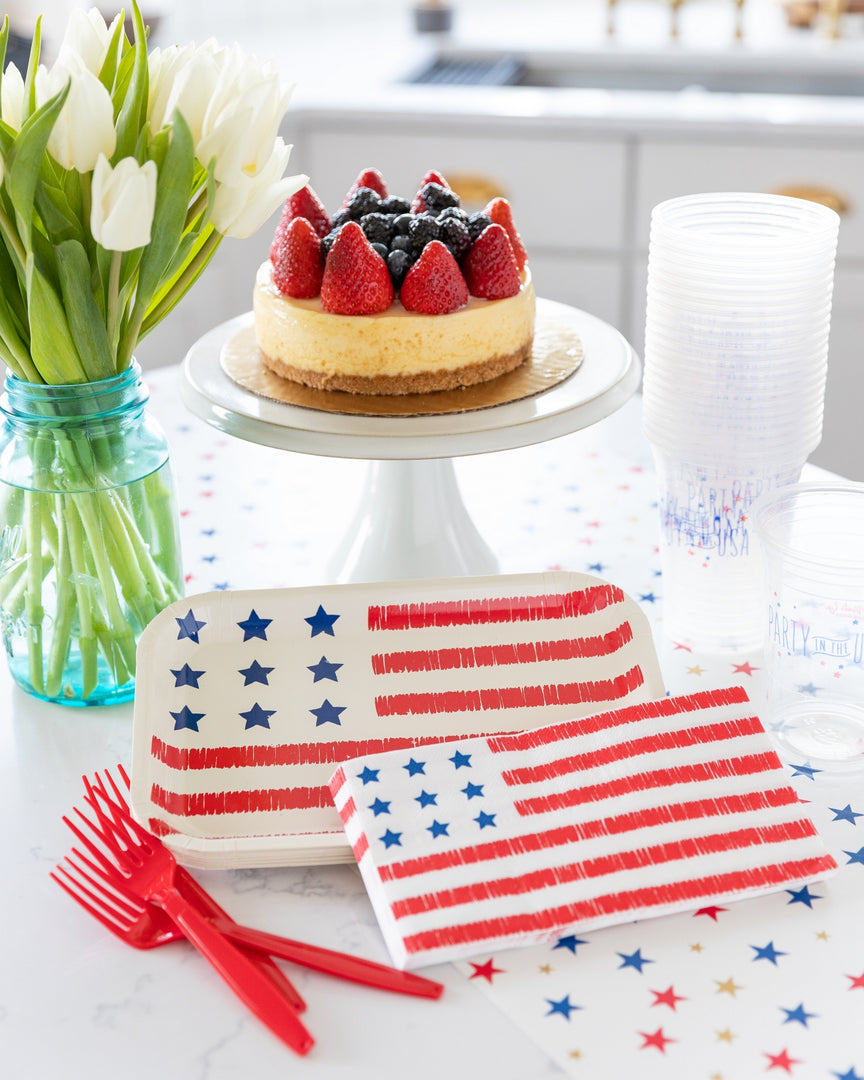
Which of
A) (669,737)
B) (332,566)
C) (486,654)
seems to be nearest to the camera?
(669,737)

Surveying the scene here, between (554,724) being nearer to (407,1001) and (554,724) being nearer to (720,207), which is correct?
(407,1001)

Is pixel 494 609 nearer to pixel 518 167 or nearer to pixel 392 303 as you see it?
pixel 392 303

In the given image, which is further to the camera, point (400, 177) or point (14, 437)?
point (400, 177)

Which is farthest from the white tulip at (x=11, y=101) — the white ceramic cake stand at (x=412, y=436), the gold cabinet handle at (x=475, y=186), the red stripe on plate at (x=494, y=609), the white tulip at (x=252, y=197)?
the gold cabinet handle at (x=475, y=186)

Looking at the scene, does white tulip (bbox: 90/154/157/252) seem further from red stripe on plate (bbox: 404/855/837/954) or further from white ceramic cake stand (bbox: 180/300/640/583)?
red stripe on plate (bbox: 404/855/837/954)

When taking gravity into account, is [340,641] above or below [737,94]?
below

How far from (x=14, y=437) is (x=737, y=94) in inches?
79.3

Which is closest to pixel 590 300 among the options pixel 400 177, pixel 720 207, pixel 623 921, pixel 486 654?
pixel 400 177

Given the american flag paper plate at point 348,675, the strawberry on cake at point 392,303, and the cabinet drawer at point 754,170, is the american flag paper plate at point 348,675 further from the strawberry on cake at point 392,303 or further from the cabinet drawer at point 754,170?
the cabinet drawer at point 754,170

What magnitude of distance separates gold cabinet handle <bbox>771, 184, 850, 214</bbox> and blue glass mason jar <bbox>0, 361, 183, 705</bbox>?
1.55 m

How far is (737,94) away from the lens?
242 cm

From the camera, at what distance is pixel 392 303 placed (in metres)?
0.97

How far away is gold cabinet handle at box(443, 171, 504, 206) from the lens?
217cm

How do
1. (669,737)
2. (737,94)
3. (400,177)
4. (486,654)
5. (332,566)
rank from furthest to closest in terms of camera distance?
(737,94), (400,177), (332,566), (486,654), (669,737)
